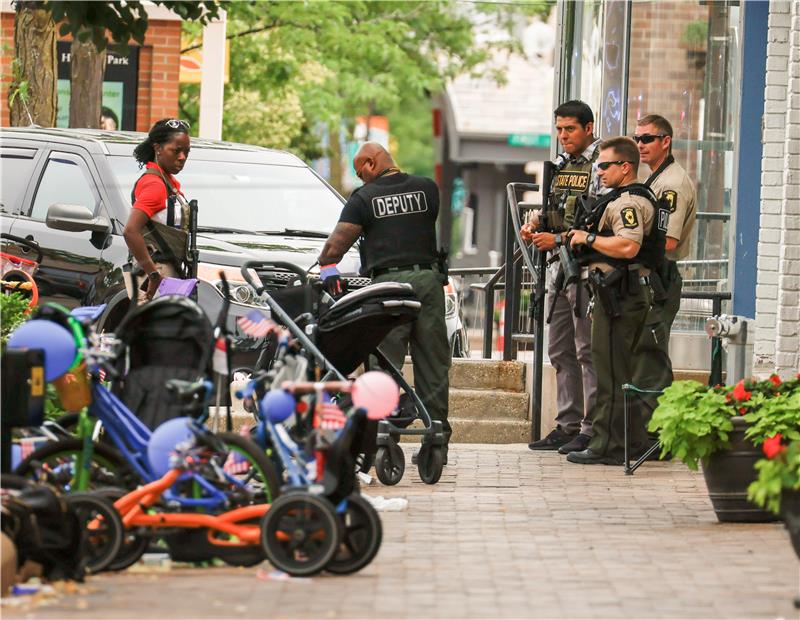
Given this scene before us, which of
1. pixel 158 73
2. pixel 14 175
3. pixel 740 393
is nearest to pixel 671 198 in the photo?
pixel 740 393

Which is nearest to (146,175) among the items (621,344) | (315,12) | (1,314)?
(1,314)

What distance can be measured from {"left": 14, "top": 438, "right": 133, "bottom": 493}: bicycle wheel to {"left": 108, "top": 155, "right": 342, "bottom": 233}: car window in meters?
5.47

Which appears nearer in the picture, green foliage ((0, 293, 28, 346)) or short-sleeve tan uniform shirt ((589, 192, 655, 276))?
green foliage ((0, 293, 28, 346))

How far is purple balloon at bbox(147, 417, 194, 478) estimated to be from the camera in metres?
7.78

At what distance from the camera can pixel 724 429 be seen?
30.2 feet

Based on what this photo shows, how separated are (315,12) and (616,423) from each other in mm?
15296

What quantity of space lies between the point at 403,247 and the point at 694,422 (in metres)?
2.54

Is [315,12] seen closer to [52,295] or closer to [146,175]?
[52,295]

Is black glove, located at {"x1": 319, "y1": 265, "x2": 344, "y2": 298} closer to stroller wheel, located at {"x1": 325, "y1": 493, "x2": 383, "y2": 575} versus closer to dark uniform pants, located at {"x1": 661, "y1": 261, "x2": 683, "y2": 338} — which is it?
dark uniform pants, located at {"x1": 661, "y1": 261, "x2": 683, "y2": 338}

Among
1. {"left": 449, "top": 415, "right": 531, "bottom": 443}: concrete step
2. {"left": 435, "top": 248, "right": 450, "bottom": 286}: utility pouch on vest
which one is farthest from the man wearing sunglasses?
{"left": 449, "top": 415, "right": 531, "bottom": 443}: concrete step

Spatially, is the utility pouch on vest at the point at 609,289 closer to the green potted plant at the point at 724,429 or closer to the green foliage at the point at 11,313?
the green potted plant at the point at 724,429

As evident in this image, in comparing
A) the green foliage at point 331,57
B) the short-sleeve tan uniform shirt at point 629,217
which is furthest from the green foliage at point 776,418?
the green foliage at point 331,57

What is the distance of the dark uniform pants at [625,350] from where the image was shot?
1175cm

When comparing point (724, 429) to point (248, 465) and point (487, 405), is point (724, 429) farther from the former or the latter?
point (487, 405)
